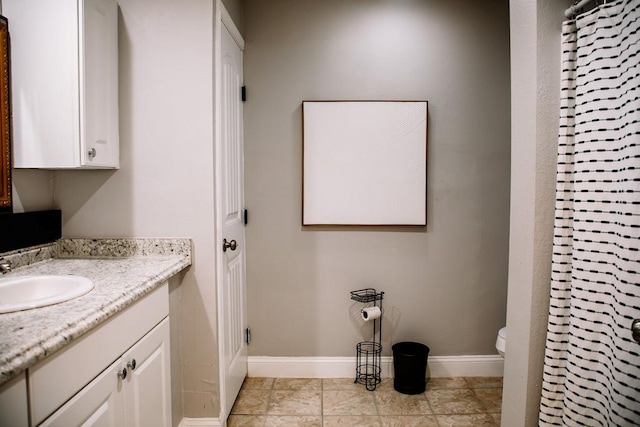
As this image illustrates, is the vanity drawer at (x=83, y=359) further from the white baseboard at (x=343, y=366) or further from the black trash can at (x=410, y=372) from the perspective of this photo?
the black trash can at (x=410, y=372)

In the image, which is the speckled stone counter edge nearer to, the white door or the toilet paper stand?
the white door

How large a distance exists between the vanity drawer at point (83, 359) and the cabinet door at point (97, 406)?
0.02 metres

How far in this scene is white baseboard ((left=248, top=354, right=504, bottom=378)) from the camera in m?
2.71

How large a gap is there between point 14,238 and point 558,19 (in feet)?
7.63

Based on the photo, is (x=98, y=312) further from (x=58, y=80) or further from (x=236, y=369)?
(x=236, y=369)

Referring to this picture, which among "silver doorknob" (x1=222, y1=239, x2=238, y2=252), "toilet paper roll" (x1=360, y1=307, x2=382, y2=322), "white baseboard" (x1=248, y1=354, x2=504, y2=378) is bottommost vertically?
"white baseboard" (x1=248, y1=354, x2=504, y2=378)

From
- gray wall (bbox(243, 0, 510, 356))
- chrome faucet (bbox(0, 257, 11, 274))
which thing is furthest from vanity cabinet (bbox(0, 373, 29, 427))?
gray wall (bbox(243, 0, 510, 356))

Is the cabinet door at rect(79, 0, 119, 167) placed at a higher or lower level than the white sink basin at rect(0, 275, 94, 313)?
higher

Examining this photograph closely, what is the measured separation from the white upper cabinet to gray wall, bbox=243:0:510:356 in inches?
44.1

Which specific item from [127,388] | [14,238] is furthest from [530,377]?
[14,238]

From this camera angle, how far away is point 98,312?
116cm

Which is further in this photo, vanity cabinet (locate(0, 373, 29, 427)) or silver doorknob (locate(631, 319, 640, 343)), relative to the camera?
silver doorknob (locate(631, 319, 640, 343))

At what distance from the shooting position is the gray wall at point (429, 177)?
260 centimetres

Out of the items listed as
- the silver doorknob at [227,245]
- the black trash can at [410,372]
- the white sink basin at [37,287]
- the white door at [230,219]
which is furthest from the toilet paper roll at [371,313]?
the white sink basin at [37,287]
